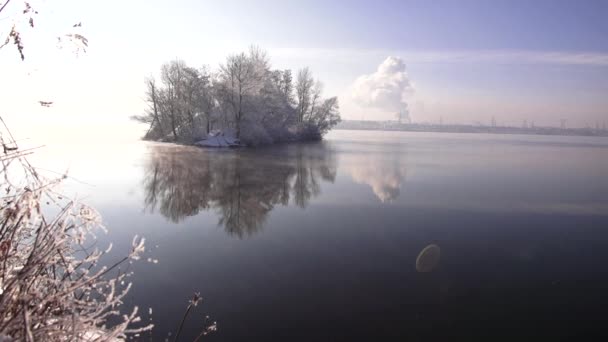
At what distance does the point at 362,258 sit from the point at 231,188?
7.41 metres

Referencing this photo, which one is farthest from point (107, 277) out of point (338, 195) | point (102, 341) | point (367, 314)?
point (338, 195)

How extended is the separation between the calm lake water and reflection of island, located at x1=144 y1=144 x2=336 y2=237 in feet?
0.29

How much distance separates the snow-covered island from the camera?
3666 cm

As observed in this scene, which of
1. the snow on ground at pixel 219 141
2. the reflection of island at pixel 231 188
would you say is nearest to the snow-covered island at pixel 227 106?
the snow on ground at pixel 219 141

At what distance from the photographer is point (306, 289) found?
552cm

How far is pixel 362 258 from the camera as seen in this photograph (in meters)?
6.87

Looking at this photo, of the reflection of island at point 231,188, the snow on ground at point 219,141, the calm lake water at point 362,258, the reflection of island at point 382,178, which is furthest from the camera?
the snow on ground at point 219,141

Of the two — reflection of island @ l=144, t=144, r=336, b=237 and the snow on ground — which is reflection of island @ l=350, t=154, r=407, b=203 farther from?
the snow on ground

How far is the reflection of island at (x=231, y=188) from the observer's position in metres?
9.78

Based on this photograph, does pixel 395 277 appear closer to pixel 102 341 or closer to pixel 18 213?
pixel 102 341

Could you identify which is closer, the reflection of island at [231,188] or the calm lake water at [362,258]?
the calm lake water at [362,258]

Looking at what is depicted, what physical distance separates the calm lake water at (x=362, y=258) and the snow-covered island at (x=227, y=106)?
23.1 meters

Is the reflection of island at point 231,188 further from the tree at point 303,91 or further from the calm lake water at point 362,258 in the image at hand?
the tree at point 303,91

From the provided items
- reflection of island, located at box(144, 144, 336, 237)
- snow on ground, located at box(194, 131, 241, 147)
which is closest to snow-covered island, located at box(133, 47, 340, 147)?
snow on ground, located at box(194, 131, 241, 147)
